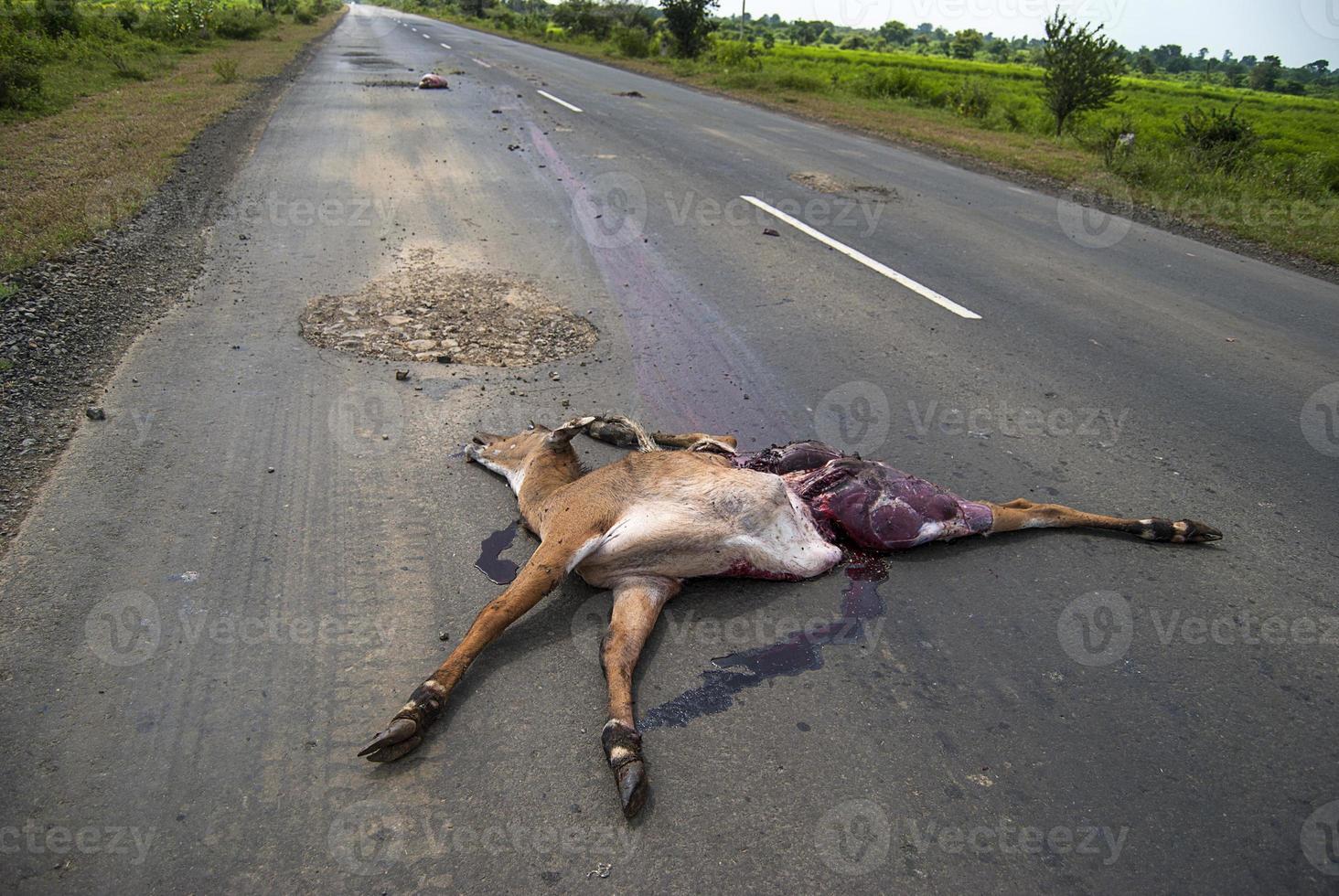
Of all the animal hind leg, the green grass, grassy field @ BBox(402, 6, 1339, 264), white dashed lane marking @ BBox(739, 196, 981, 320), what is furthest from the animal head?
the green grass

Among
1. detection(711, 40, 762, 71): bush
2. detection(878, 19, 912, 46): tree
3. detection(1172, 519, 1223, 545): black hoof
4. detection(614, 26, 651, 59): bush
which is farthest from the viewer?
detection(878, 19, 912, 46): tree

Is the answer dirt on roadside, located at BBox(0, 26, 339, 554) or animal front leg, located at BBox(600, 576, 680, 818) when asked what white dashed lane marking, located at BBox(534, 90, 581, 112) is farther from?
animal front leg, located at BBox(600, 576, 680, 818)

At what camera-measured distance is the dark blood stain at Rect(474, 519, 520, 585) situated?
137 inches

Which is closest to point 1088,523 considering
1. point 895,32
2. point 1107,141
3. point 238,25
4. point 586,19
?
point 1107,141

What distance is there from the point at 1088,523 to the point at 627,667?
2400mm

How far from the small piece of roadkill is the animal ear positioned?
163 cm

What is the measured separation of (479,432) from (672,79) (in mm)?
24408

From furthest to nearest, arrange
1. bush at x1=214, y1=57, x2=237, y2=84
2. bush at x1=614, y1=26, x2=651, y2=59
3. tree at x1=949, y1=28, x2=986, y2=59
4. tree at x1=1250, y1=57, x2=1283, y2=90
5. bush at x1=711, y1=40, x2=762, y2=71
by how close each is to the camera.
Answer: tree at x1=949, y1=28, x2=986, y2=59 → tree at x1=1250, y1=57, x2=1283, y2=90 → bush at x1=614, y1=26, x2=651, y2=59 → bush at x1=711, y1=40, x2=762, y2=71 → bush at x1=214, y1=57, x2=237, y2=84

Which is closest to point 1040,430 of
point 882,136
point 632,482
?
point 632,482

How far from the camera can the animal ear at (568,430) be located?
388 centimetres

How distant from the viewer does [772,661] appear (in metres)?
3.04

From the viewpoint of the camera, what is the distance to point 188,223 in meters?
8.28

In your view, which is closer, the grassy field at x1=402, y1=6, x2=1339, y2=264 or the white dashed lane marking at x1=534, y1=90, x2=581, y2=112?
the grassy field at x1=402, y1=6, x2=1339, y2=264

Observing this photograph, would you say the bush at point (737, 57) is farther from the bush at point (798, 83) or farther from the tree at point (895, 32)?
the tree at point (895, 32)
